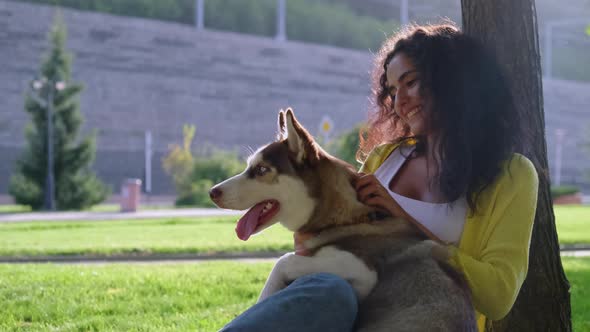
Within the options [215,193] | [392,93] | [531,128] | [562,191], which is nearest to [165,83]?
[562,191]

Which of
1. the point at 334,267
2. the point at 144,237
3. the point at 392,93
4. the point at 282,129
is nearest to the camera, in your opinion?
the point at 334,267

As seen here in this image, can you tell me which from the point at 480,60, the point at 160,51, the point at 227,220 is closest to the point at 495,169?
the point at 480,60

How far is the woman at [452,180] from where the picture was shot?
9.31 feet

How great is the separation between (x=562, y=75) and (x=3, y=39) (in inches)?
2281

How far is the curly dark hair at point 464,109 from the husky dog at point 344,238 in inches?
15.4

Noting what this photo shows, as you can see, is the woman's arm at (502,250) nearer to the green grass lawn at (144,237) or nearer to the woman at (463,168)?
the woman at (463,168)

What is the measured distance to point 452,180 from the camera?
338 cm

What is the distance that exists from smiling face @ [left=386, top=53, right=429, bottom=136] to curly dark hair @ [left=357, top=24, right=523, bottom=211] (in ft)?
0.11

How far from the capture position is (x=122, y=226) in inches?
734

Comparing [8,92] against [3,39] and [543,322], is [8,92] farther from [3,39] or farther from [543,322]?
[543,322]

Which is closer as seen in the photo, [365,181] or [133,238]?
[365,181]

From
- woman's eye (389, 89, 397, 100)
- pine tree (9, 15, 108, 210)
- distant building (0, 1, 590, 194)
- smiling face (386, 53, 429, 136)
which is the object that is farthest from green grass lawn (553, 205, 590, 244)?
distant building (0, 1, 590, 194)

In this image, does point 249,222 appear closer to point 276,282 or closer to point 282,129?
point 276,282

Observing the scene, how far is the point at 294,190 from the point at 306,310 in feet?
2.42
